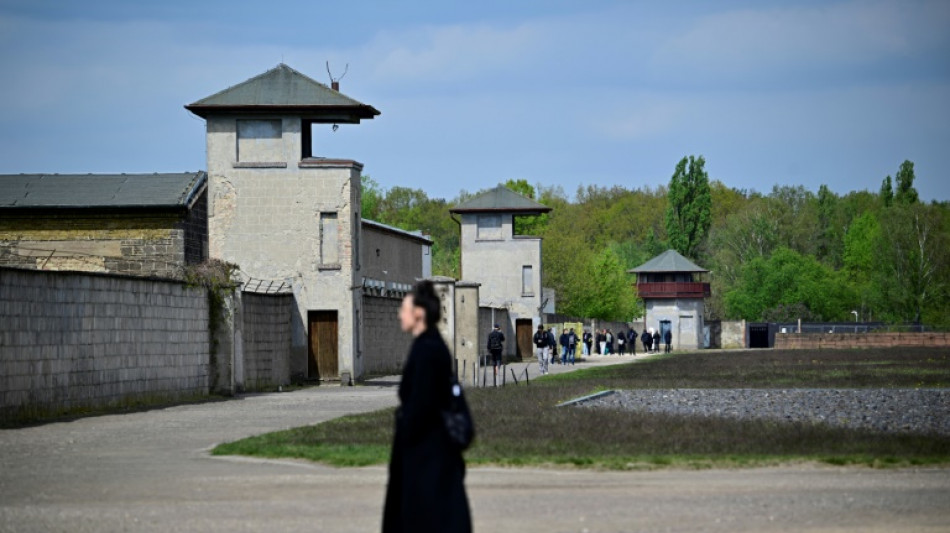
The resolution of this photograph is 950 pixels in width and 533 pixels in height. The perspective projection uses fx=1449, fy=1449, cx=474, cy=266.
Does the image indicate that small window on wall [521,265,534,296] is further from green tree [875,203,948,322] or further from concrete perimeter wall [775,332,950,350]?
green tree [875,203,948,322]

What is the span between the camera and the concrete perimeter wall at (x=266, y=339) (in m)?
38.0

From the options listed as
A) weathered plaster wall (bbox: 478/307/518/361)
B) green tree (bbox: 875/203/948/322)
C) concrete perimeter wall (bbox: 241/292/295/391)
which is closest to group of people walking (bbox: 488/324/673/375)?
weathered plaster wall (bbox: 478/307/518/361)

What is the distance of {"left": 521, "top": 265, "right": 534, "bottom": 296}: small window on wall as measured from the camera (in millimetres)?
77938

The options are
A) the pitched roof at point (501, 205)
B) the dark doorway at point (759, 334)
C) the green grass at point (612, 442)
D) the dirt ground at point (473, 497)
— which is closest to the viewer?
the dirt ground at point (473, 497)

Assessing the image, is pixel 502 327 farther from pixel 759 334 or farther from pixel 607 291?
pixel 759 334

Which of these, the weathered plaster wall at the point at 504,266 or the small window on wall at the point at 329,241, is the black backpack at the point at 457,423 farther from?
the weathered plaster wall at the point at 504,266

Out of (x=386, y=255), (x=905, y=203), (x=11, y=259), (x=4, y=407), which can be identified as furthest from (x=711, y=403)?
(x=905, y=203)

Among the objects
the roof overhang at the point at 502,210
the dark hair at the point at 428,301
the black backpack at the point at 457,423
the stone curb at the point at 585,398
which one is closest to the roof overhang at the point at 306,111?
the stone curb at the point at 585,398

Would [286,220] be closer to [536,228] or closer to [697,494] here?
[697,494]

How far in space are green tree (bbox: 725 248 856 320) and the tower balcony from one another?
14.1 meters

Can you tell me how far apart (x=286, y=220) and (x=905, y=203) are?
103730mm

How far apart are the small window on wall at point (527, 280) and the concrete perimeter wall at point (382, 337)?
2421 cm

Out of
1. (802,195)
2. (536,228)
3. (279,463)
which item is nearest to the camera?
(279,463)

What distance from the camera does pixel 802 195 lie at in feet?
511
